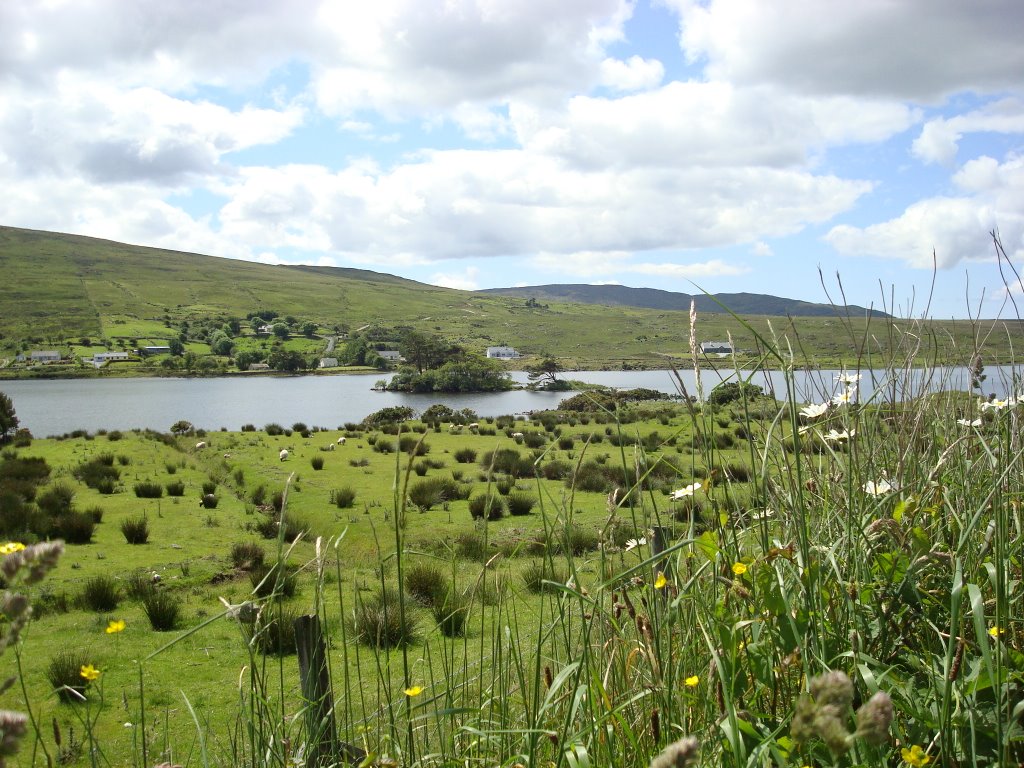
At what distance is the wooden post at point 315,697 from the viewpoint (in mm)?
1716

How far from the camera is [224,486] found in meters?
13.0

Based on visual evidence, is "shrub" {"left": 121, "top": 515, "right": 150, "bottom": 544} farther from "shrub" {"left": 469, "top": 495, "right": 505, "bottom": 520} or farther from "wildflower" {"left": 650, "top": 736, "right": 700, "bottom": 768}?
"wildflower" {"left": 650, "top": 736, "right": 700, "bottom": 768}

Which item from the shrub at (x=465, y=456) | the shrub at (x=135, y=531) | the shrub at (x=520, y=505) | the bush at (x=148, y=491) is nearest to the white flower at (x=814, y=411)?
the shrub at (x=135, y=531)

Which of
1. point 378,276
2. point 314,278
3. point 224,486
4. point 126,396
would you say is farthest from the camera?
point 378,276

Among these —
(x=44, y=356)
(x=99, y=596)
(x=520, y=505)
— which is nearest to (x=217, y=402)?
(x=520, y=505)

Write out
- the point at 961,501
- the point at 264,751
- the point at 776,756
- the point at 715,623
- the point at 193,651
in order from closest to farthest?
the point at 776,756 → the point at 715,623 → the point at 264,751 → the point at 961,501 → the point at 193,651

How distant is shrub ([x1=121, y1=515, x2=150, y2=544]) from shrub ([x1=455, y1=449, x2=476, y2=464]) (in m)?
7.01

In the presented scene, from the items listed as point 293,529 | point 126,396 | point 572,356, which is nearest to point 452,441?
point 293,529

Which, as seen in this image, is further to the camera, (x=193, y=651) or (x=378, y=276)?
(x=378, y=276)

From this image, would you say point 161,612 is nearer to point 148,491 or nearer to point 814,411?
point 814,411

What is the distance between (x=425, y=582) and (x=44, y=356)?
82326 millimetres

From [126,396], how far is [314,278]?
122 metres

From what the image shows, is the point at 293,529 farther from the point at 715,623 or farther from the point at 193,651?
the point at 715,623

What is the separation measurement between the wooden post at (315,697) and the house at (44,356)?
8434 centimetres
